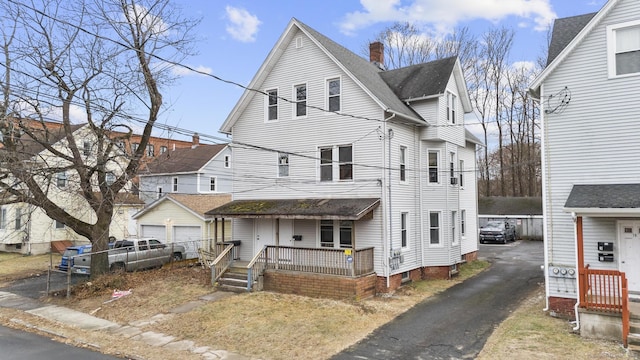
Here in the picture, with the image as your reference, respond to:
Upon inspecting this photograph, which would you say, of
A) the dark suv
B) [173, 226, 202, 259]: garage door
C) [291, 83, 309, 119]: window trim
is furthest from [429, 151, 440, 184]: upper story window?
the dark suv

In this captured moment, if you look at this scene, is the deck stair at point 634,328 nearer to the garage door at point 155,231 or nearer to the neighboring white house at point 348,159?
A: the neighboring white house at point 348,159

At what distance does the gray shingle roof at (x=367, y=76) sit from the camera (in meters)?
16.4

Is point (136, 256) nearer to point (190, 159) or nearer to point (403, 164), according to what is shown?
point (403, 164)

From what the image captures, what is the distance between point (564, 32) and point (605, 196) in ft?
21.2

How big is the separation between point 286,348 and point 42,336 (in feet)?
22.9

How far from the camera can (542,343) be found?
968cm

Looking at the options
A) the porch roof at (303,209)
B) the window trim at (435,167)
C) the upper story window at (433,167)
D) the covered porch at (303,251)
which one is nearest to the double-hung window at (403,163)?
the window trim at (435,167)

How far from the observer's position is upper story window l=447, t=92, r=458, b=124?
19077mm

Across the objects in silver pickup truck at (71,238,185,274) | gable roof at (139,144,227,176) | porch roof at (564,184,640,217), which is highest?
gable roof at (139,144,227,176)

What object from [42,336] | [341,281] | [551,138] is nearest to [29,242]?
[42,336]

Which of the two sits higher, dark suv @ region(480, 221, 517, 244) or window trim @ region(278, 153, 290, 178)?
window trim @ region(278, 153, 290, 178)

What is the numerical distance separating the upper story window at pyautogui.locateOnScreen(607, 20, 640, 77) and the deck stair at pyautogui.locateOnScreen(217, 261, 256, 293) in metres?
13.5

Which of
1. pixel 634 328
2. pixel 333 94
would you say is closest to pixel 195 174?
pixel 333 94

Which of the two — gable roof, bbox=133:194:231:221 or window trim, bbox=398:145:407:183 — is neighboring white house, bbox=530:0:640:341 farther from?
gable roof, bbox=133:194:231:221
